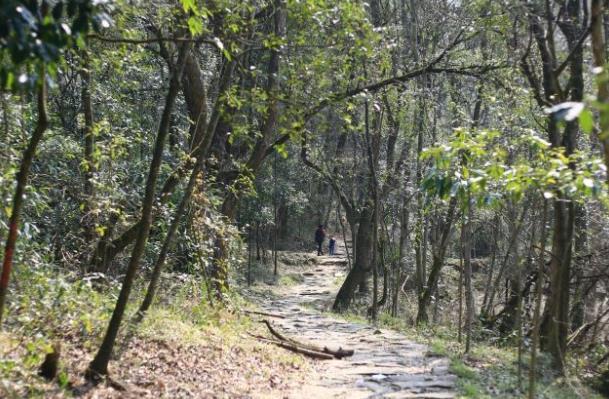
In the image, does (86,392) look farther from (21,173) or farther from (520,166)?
(520,166)

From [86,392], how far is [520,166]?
4185 mm

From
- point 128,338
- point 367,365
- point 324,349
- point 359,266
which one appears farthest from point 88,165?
point 359,266

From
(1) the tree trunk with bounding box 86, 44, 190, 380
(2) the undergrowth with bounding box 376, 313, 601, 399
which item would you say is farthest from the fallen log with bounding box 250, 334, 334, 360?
(1) the tree trunk with bounding box 86, 44, 190, 380

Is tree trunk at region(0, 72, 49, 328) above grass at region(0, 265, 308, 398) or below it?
above

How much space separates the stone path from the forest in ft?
0.18

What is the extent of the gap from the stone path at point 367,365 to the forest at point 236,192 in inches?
2.2

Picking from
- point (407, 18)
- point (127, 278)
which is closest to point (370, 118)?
point (407, 18)

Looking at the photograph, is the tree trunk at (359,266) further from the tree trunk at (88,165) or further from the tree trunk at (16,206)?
the tree trunk at (16,206)

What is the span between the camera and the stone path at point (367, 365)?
7477 millimetres

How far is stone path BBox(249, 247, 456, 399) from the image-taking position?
748 centimetres

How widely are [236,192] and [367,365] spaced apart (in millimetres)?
3675

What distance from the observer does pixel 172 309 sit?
8.87 metres

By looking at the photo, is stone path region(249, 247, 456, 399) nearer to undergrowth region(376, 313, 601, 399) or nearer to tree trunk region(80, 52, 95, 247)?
undergrowth region(376, 313, 601, 399)

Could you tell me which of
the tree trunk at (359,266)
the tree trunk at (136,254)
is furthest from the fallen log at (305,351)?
the tree trunk at (359,266)
